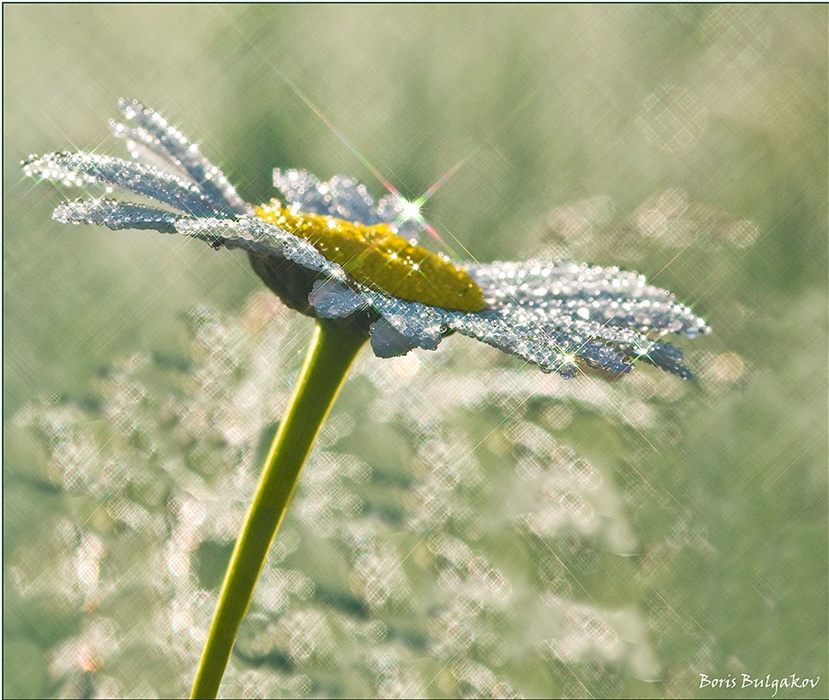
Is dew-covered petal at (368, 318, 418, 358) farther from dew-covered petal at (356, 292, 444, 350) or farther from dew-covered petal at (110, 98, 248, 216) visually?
dew-covered petal at (110, 98, 248, 216)

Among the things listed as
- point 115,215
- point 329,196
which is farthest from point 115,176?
point 329,196

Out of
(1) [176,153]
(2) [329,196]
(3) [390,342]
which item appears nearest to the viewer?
(3) [390,342]

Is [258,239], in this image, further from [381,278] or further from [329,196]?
[329,196]

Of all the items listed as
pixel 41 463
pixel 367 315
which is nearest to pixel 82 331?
pixel 41 463

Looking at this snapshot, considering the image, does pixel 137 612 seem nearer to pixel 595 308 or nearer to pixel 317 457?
pixel 317 457

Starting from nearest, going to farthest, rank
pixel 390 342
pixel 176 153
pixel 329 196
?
pixel 390 342 → pixel 176 153 → pixel 329 196

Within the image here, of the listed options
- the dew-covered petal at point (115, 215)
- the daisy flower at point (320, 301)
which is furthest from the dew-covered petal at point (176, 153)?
the dew-covered petal at point (115, 215)
